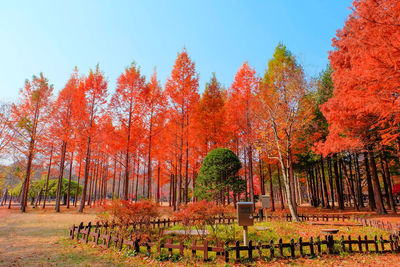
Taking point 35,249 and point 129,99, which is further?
point 129,99

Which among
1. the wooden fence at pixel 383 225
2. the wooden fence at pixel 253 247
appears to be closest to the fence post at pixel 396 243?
the wooden fence at pixel 253 247

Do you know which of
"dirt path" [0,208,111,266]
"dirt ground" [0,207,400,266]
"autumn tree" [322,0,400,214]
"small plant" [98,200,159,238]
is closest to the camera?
"dirt ground" [0,207,400,266]

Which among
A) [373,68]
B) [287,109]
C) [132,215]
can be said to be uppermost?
[287,109]

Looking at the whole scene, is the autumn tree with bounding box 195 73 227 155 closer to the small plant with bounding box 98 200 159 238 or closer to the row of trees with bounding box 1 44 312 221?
the row of trees with bounding box 1 44 312 221

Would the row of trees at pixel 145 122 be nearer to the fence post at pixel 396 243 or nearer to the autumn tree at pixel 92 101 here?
the autumn tree at pixel 92 101

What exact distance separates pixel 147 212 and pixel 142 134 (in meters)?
12.3

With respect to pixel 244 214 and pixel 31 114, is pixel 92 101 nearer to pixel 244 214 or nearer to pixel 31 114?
pixel 31 114

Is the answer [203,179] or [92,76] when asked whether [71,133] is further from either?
[203,179]

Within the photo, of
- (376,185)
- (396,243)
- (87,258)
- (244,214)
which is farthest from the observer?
(376,185)

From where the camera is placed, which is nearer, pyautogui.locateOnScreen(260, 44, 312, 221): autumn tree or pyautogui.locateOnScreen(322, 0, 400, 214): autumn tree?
pyautogui.locateOnScreen(322, 0, 400, 214): autumn tree

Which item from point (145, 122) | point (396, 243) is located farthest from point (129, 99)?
point (396, 243)

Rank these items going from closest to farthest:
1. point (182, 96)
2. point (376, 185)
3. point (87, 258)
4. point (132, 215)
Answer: point (87, 258)
point (132, 215)
point (376, 185)
point (182, 96)

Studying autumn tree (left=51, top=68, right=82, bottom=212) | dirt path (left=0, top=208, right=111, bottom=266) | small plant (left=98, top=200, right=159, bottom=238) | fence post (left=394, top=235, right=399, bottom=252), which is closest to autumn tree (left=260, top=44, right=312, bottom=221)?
fence post (left=394, top=235, right=399, bottom=252)

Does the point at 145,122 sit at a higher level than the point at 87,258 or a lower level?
higher
